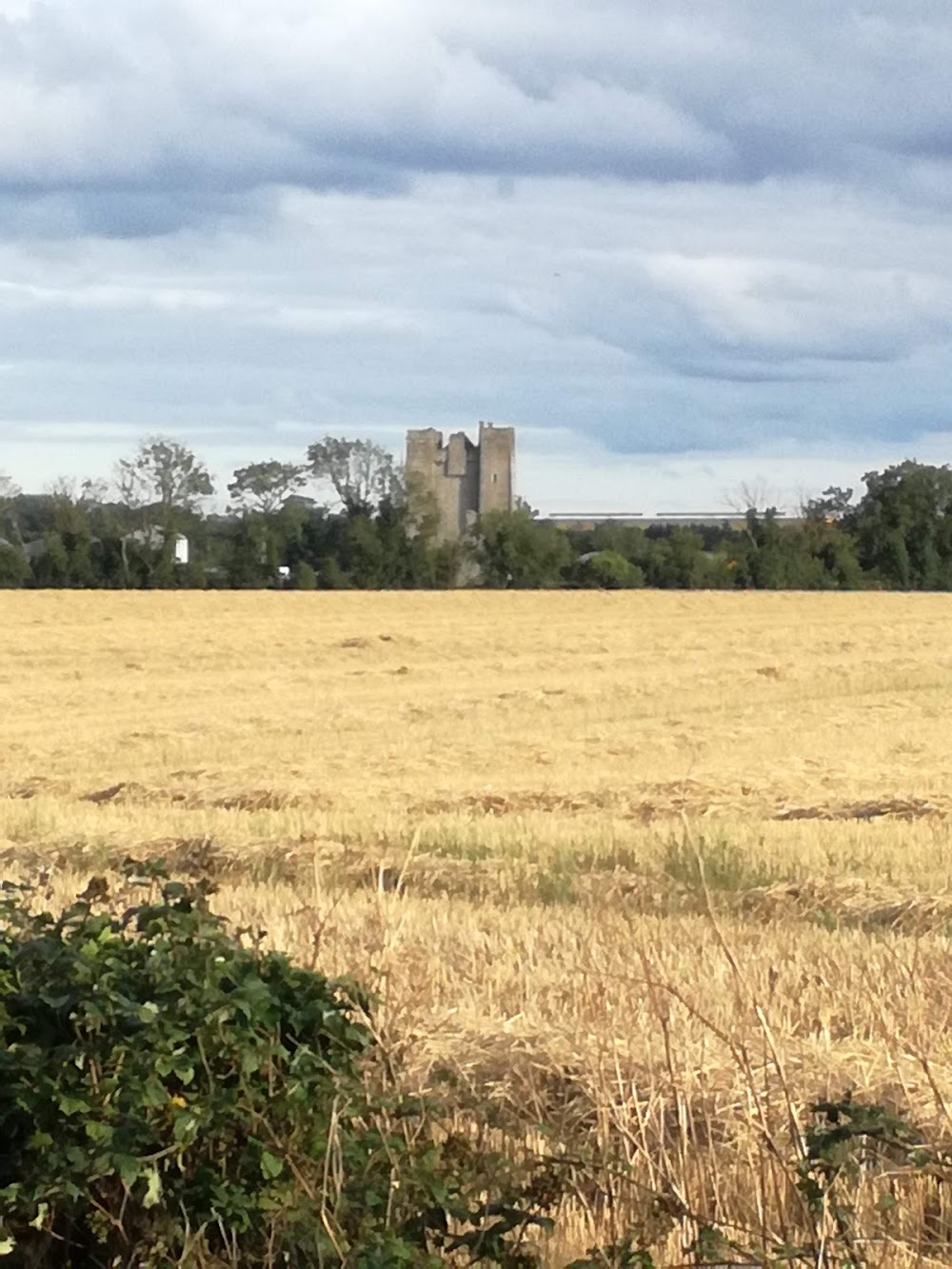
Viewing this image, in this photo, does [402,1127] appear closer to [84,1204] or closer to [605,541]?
[84,1204]

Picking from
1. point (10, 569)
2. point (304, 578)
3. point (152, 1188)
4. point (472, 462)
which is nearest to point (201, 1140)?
point (152, 1188)

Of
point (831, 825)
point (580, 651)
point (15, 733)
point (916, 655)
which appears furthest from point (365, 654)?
point (831, 825)

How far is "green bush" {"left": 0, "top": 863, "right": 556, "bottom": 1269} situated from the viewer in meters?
5.01

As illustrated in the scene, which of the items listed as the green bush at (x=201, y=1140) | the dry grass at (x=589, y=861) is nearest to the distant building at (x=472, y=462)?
the dry grass at (x=589, y=861)

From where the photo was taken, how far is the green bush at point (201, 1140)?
16.4 feet

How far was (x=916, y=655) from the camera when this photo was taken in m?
43.2

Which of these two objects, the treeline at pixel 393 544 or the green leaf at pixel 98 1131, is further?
the treeline at pixel 393 544

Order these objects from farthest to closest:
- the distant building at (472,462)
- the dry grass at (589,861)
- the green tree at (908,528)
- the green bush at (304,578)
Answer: the distant building at (472,462) → the green tree at (908,528) → the green bush at (304,578) → the dry grass at (589,861)

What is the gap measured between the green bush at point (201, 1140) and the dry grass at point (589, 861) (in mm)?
438

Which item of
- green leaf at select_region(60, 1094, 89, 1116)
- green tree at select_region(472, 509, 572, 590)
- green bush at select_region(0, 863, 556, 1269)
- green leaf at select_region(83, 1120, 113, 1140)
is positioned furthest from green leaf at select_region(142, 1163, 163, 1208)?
green tree at select_region(472, 509, 572, 590)

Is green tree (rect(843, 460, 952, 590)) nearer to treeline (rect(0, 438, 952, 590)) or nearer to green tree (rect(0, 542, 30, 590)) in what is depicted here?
treeline (rect(0, 438, 952, 590))

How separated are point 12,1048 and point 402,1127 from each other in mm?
1207

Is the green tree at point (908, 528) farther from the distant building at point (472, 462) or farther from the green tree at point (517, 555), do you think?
the distant building at point (472, 462)

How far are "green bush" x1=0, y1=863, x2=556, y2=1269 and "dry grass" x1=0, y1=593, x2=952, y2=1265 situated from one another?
44cm
